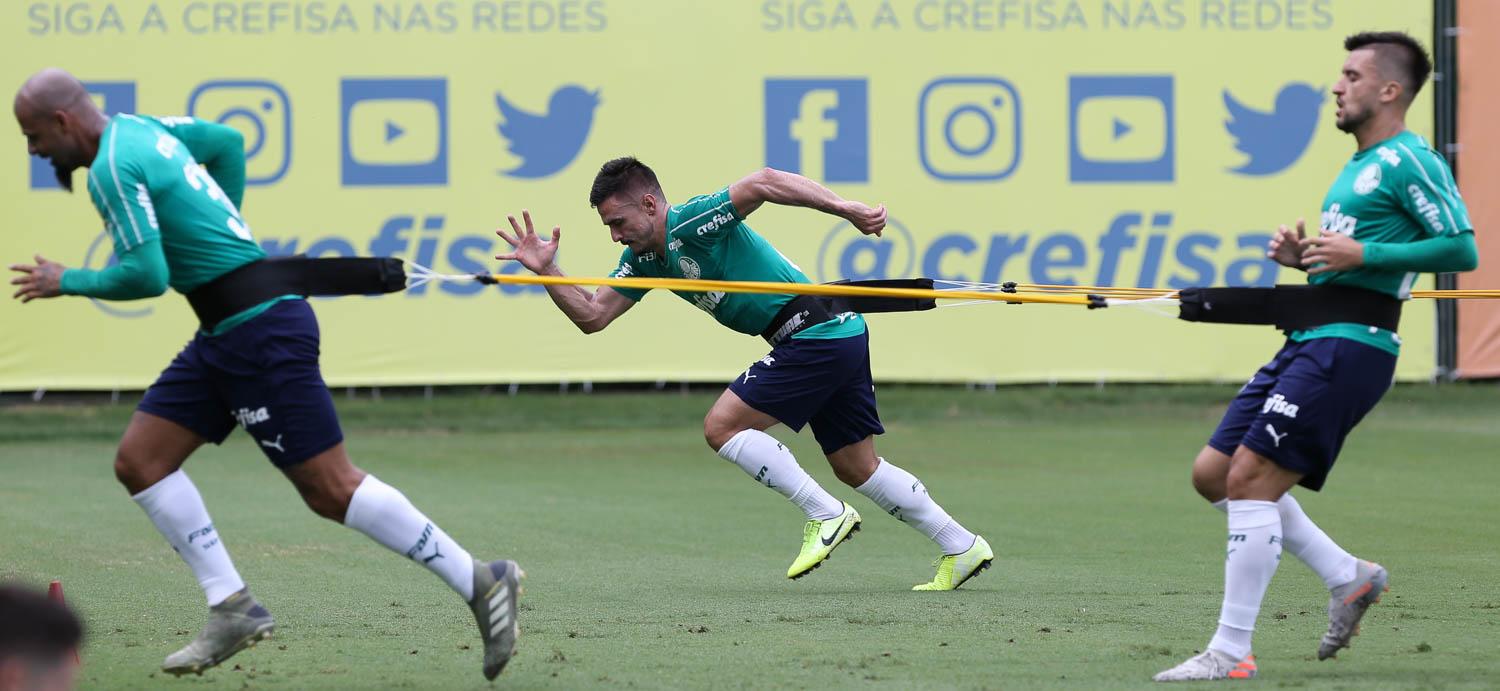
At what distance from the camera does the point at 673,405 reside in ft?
53.8

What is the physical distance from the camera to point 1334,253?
5324 mm

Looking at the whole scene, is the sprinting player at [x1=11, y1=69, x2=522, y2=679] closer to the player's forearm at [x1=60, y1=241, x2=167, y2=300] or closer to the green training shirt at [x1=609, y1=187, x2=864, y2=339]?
the player's forearm at [x1=60, y1=241, x2=167, y2=300]

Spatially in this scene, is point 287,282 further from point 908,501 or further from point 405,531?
point 908,501

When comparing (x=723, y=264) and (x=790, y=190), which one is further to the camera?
(x=723, y=264)

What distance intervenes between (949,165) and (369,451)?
226 inches

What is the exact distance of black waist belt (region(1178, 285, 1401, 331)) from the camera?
18.1ft

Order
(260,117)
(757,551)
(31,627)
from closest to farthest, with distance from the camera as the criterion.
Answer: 1. (31,627)
2. (757,551)
3. (260,117)

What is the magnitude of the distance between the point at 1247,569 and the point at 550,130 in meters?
11.2

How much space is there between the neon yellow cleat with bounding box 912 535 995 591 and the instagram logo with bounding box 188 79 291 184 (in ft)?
32.1

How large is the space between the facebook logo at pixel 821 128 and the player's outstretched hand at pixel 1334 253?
10.6m

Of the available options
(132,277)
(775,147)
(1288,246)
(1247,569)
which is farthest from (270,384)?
(775,147)

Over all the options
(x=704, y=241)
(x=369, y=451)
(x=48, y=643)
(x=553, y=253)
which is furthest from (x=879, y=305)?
(x=369, y=451)

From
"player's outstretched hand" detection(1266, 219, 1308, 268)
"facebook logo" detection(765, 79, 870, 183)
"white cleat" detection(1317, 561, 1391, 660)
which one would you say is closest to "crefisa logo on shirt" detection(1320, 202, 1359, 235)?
"player's outstretched hand" detection(1266, 219, 1308, 268)

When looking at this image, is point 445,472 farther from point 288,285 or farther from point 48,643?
point 48,643
